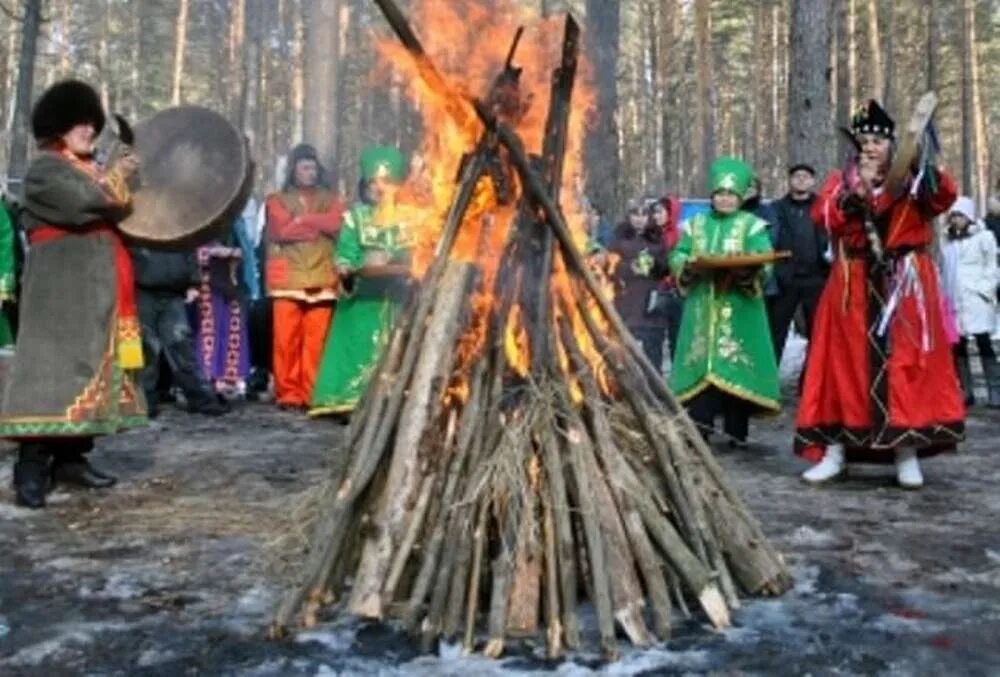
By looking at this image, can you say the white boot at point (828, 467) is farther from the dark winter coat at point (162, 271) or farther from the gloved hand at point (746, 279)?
the dark winter coat at point (162, 271)

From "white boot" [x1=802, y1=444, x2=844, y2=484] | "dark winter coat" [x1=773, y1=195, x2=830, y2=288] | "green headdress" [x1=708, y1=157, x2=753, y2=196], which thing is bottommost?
"white boot" [x1=802, y1=444, x2=844, y2=484]

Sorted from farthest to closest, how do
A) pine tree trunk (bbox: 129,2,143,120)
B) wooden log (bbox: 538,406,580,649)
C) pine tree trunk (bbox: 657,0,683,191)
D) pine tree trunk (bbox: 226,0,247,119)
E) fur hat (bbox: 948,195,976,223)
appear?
pine tree trunk (bbox: 129,2,143,120) → pine tree trunk (bbox: 226,0,247,119) → pine tree trunk (bbox: 657,0,683,191) → fur hat (bbox: 948,195,976,223) → wooden log (bbox: 538,406,580,649)

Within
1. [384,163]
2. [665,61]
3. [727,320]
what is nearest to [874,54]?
[665,61]

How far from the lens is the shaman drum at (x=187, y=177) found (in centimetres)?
580

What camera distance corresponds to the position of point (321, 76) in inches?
605

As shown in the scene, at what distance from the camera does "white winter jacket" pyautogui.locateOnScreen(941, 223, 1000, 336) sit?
1016 cm

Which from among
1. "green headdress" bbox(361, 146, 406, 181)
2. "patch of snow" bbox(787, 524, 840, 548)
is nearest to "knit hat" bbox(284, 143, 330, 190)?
"green headdress" bbox(361, 146, 406, 181)

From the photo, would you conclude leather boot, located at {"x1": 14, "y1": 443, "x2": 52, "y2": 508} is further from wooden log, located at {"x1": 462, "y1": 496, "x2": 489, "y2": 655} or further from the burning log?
wooden log, located at {"x1": 462, "y1": 496, "x2": 489, "y2": 655}

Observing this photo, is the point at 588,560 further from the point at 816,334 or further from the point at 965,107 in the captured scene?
the point at 965,107

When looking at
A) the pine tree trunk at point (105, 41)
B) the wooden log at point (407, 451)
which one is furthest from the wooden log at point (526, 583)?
the pine tree trunk at point (105, 41)

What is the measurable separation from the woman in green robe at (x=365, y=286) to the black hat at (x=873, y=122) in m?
3.16

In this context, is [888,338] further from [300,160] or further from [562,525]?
[300,160]

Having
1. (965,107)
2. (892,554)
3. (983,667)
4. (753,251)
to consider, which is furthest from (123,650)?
(965,107)

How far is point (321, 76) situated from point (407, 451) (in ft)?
39.5
